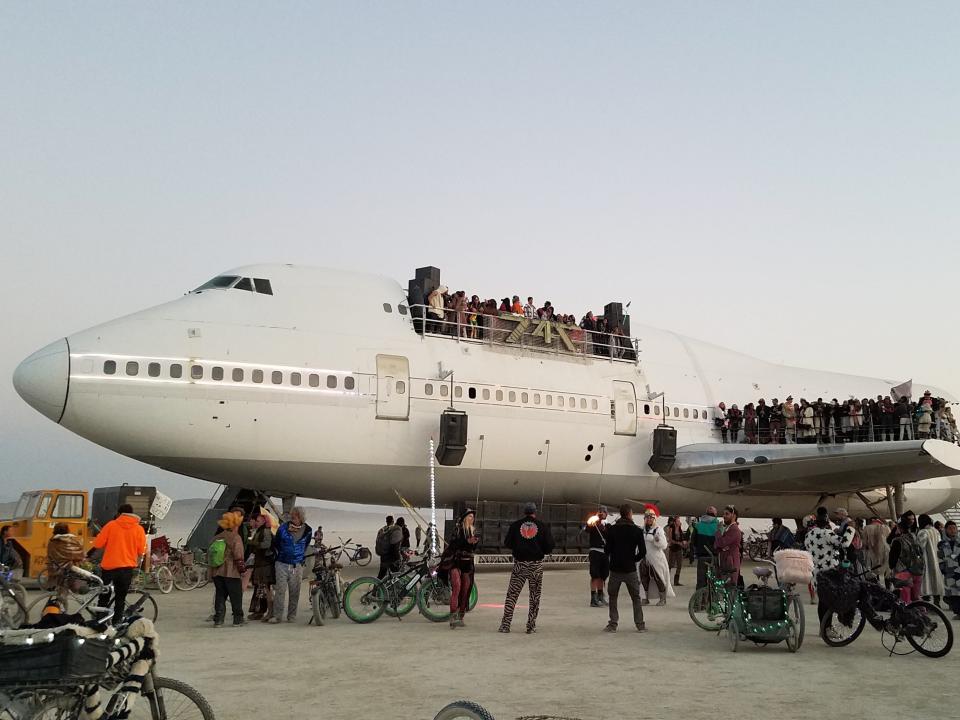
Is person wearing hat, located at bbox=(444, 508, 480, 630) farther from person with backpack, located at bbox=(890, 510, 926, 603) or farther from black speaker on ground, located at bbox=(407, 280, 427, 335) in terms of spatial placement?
black speaker on ground, located at bbox=(407, 280, 427, 335)

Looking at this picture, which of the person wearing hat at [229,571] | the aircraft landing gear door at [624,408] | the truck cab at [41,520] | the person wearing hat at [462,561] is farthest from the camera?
the aircraft landing gear door at [624,408]

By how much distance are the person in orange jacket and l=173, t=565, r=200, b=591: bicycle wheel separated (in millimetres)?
8727

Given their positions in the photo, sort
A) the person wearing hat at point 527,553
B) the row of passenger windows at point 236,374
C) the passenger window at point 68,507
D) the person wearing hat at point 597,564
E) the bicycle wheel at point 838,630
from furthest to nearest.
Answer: the passenger window at point 68,507, the row of passenger windows at point 236,374, the person wearing hat at point 597,564, the person wearing hat at point 527,553, the bicycle wheel at point 838,630

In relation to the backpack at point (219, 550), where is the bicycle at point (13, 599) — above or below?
below

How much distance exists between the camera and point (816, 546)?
440 inches

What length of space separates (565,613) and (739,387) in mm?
15557

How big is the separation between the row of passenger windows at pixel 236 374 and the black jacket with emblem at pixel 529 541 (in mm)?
8365

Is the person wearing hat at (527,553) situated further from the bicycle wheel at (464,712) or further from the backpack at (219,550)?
the bicycle wheel at (464,712)

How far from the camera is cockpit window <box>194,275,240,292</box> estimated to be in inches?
790

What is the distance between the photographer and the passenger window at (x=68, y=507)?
762 inches

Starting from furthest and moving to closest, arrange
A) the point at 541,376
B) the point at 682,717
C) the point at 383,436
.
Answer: the point at 541,376
the point at 383,436
the point at 682,717

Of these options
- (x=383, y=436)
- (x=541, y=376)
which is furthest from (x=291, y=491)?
(x=541, y=376)

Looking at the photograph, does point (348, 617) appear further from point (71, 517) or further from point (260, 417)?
point (71, 517)

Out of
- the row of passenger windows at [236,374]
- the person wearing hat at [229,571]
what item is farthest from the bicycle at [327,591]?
the row of passenger windows at [236,374]
